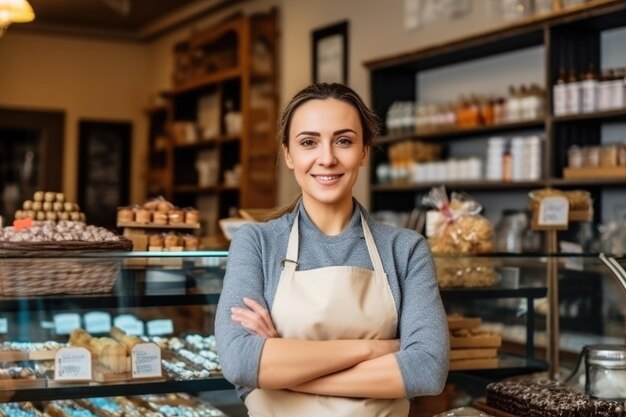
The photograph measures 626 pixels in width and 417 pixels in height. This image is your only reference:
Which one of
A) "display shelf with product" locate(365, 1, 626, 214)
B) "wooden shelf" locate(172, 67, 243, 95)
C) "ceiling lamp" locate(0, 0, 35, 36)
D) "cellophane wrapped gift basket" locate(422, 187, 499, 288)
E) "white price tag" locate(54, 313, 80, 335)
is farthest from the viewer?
"wooden shelf" locate(172, 67, 243, 95)

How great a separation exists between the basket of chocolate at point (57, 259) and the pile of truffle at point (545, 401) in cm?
102

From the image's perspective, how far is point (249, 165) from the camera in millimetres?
6719

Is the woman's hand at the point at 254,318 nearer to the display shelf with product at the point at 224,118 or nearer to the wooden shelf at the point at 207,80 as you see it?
the display shelf with product at the point at 224,118

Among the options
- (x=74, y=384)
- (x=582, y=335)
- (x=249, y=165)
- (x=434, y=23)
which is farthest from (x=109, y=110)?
(x=74, y=384)

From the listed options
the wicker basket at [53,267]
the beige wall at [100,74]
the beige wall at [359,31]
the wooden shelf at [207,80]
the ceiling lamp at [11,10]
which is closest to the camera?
the wicker basket at [53,267]

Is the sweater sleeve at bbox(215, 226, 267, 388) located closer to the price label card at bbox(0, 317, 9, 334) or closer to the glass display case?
the glass display case

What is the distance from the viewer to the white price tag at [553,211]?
285 centimetres

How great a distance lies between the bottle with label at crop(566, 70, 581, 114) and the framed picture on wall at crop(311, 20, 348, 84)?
6.71ft

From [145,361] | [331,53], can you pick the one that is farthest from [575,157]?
[145,361]

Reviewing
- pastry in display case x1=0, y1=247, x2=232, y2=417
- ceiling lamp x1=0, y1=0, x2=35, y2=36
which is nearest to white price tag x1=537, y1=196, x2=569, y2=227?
pastry in display case x1=0, y1=247, x2=232, y2=417

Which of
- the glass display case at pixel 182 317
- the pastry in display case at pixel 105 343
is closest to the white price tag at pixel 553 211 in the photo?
the glass display case at pixel 182 317

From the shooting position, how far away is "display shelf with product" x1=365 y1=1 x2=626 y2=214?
4016 millimetres

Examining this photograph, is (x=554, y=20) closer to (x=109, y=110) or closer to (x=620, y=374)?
A: (x=620, y=374)

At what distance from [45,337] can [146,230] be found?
395 millimetres
